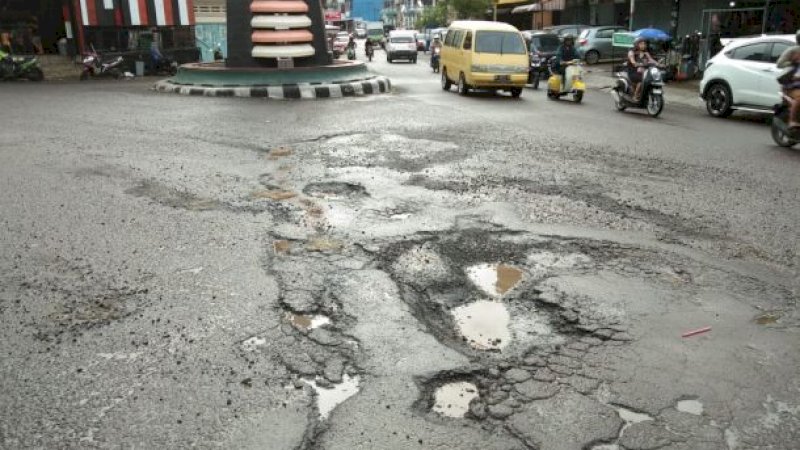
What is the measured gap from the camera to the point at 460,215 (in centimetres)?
553

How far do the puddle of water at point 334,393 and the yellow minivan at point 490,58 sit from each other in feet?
45.0

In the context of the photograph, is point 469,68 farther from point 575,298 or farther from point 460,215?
point 575,298

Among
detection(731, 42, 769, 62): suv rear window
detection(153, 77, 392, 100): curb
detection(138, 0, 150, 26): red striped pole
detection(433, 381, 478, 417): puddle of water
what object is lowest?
detection(433, 381, 478, 417): puddle of water

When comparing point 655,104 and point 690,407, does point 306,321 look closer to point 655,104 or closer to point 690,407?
point 690,407

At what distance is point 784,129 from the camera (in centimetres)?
909

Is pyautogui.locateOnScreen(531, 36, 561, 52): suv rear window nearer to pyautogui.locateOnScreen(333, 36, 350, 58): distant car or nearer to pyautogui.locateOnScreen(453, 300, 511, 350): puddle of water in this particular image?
pyautogui.locateOnScreen(333, 36, 350, 58): distant car

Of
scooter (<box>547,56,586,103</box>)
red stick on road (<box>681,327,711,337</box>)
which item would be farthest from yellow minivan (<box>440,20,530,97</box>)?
red stick on road (<box>681,327,711,337</box>)

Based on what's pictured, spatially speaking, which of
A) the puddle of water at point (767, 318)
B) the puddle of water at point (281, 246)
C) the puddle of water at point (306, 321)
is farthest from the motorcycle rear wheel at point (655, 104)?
the puddle of water at point (306, 321)

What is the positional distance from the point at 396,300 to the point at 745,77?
11.2 meters

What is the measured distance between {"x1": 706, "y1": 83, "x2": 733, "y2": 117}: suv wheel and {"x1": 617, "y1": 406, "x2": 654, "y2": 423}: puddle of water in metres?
11.9

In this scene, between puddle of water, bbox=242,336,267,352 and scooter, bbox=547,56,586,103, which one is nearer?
puddle of water, bbox=242,336,267,352

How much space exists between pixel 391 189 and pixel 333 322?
9.87 feet

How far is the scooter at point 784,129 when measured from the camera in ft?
→ 29.3

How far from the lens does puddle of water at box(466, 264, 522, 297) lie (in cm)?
407
